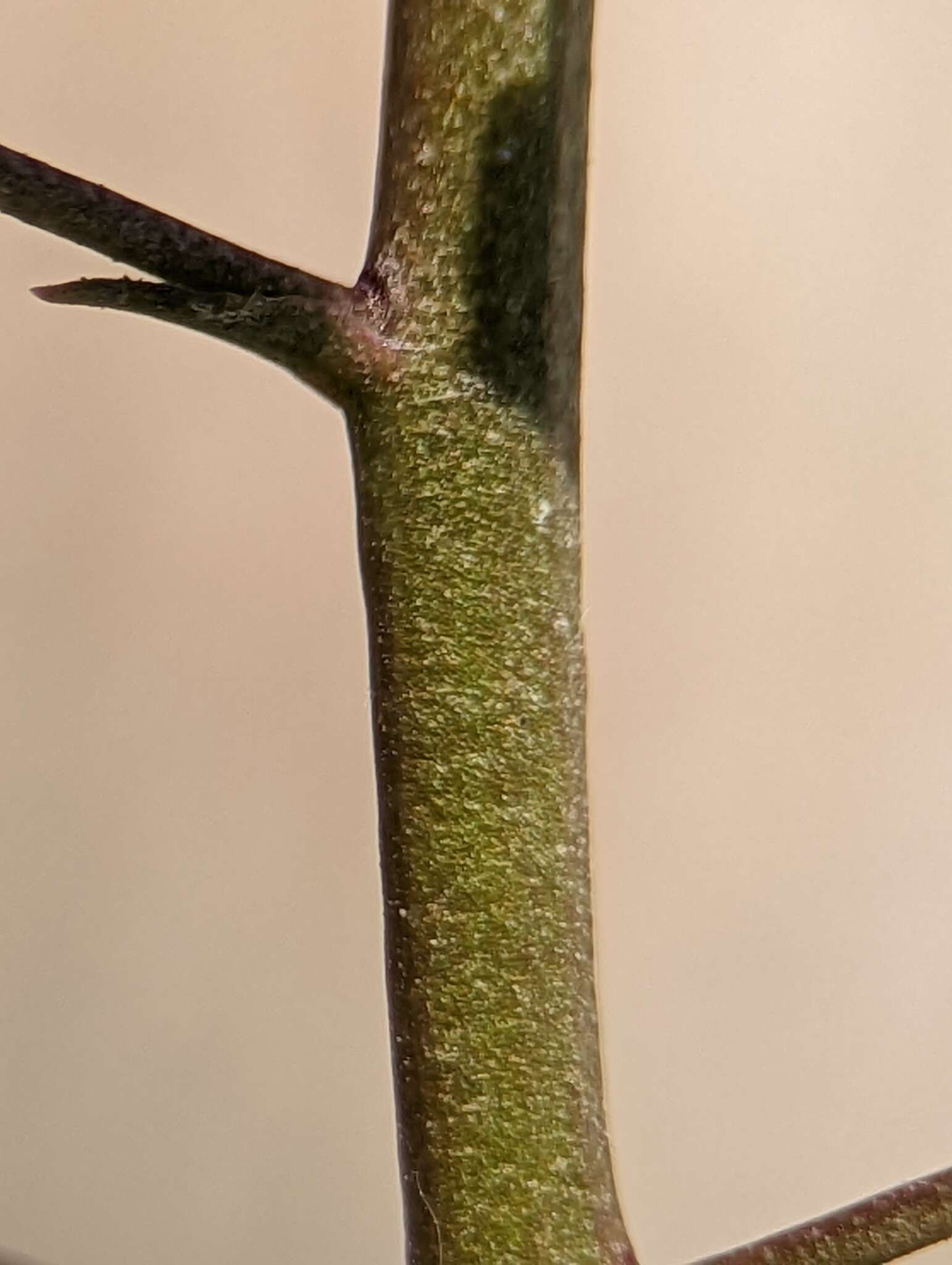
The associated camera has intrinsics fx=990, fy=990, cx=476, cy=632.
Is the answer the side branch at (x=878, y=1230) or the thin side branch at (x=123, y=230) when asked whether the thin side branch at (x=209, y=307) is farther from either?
the side branch at (x=878, y=1230)

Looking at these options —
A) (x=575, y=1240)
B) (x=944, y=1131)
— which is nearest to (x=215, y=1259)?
(x=944, y=1131)

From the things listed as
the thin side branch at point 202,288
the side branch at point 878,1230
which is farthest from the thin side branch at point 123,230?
the side branch at point 878,1230

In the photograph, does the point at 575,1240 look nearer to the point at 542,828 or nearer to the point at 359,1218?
the point at 542,828

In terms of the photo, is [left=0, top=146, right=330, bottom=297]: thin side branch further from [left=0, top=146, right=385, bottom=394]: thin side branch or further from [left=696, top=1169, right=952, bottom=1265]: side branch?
[left=696, top=1169, right=952, bottom=1265]: side branch

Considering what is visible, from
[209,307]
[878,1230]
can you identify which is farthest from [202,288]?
[878,1230]

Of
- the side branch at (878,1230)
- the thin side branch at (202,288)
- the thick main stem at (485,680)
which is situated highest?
the thin side branch at (202,288)
